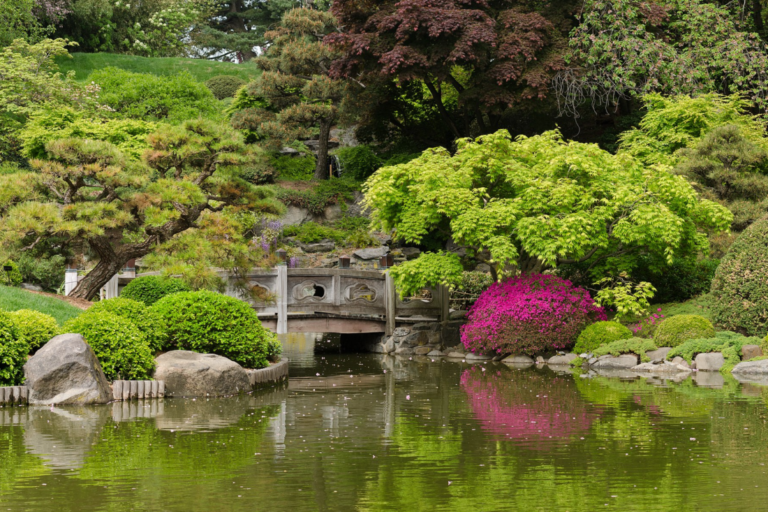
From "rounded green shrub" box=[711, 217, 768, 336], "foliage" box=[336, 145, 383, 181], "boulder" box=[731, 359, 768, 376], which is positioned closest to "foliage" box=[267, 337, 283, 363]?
"boulder" box=[731, 359, 768, 376]

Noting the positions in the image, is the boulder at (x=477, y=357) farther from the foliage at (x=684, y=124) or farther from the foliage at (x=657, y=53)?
the foliage at (x=657, y=53)

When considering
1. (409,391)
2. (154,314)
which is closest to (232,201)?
(154,314)

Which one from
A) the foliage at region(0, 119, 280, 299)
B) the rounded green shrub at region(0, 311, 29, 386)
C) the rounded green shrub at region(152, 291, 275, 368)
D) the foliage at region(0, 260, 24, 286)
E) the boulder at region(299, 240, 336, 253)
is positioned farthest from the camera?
the boulder at region(299, 240, 336, 253)

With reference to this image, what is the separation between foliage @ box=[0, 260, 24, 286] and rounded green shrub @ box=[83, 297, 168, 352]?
8.05 meters

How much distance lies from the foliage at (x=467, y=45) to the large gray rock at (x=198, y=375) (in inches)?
486

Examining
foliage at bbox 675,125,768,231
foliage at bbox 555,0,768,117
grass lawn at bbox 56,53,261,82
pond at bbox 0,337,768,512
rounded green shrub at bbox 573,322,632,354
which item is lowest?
pond at bbox 0,337,768,512

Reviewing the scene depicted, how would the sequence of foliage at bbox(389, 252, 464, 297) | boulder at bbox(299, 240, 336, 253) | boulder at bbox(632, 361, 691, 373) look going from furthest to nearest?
1. boulder at bbox(299, 240, 336, 253)
2. foliage at bbox(389, 252, 464, 297)
3. boulder at bbox(632, 361, 691, 373)

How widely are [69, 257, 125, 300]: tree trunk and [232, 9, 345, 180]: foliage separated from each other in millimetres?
11940

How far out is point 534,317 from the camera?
57.9ft

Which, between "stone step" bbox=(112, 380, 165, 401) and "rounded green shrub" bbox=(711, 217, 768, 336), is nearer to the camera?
"stone step" bbox=(112, 380, 165, 401)

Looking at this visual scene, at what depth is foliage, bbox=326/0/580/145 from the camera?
23094 millimetres

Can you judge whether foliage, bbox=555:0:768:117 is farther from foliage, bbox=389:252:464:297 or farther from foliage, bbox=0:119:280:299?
foliage, bbox=0:119:280:299

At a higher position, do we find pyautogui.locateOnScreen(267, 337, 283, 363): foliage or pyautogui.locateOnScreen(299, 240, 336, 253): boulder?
pyautogui.locateOnScreen(299, 240, 336, 253): boulder

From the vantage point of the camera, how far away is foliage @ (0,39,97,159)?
27406 millimetres
